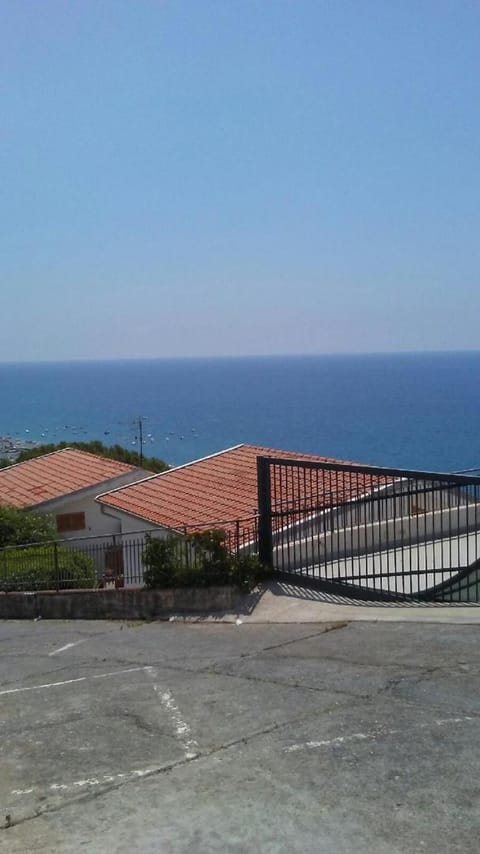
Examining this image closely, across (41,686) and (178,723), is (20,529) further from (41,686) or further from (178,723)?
(178,723)

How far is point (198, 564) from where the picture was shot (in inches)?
497

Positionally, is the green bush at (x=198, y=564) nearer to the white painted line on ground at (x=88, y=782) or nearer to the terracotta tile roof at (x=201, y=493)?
the terracotta tile roof at (x=201, y=493)

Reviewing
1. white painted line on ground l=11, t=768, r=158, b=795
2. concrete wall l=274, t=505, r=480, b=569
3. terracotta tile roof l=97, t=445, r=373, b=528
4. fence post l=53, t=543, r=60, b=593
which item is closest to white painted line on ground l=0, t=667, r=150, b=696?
white painted line on ground l=11, t=768, r=158, b=795

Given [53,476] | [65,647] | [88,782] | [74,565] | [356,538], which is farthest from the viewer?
[53,476]

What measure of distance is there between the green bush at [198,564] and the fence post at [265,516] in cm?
21

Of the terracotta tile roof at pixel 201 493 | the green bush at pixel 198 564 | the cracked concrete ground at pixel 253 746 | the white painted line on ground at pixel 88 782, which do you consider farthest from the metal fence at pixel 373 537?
the white painted line on ground at pixel 88 782

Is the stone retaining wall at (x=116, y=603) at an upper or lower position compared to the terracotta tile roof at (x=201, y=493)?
lower

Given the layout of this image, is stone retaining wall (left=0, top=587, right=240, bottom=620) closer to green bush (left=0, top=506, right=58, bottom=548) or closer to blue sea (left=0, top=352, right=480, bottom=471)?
green bush (left=0, top=506, right=58, bottom=548)

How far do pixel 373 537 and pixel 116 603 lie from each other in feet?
12.8

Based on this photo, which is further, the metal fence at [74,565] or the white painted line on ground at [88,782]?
the metal fence at [74,565]

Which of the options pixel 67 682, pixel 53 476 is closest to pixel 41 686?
pixel 67 682

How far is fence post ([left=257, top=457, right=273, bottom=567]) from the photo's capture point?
42.0 feet

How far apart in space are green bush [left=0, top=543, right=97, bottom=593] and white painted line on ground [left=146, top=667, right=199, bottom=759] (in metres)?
7.27

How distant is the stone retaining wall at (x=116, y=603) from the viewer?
12312 millimetres
